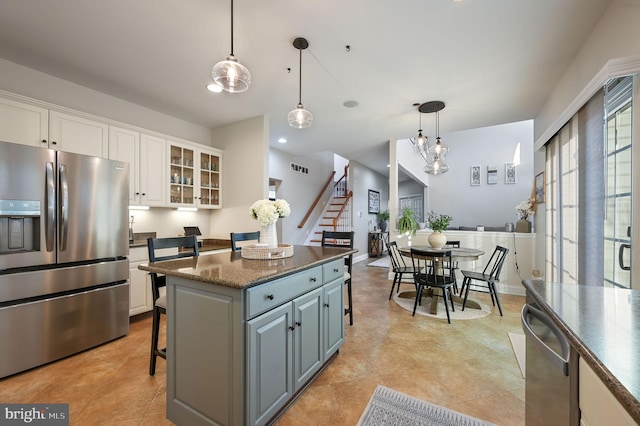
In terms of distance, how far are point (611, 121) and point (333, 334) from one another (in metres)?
2.74

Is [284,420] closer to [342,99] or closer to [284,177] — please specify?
[342,99]

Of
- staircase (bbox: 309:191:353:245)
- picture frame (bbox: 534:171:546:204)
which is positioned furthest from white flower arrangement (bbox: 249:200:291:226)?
staircase (bbox: 309:191:353:245)

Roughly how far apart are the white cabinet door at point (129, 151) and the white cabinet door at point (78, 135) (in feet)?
0.20

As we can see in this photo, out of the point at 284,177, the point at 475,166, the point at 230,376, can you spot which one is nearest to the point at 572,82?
the point at 230,376

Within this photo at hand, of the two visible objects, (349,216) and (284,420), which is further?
(349,216)

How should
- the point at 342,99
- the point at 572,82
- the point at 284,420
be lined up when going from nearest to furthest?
the point at 284,420 < the point at 572,82 < the point at 342,99

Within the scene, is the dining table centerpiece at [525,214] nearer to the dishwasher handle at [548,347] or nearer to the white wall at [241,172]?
the dishwasher handle at [548,347]

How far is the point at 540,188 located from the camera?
374cm

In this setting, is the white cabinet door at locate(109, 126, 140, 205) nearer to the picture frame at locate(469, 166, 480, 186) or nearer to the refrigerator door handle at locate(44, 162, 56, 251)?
the refrigerator door handle at locate(44, 162, 56, 251)

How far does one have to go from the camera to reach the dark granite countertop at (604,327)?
1.73ft

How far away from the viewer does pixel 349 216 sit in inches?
295

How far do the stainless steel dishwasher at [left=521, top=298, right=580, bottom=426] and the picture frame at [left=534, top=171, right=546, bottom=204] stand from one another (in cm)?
336

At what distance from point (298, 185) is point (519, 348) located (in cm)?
542

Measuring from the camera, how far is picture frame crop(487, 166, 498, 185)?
7852mm
